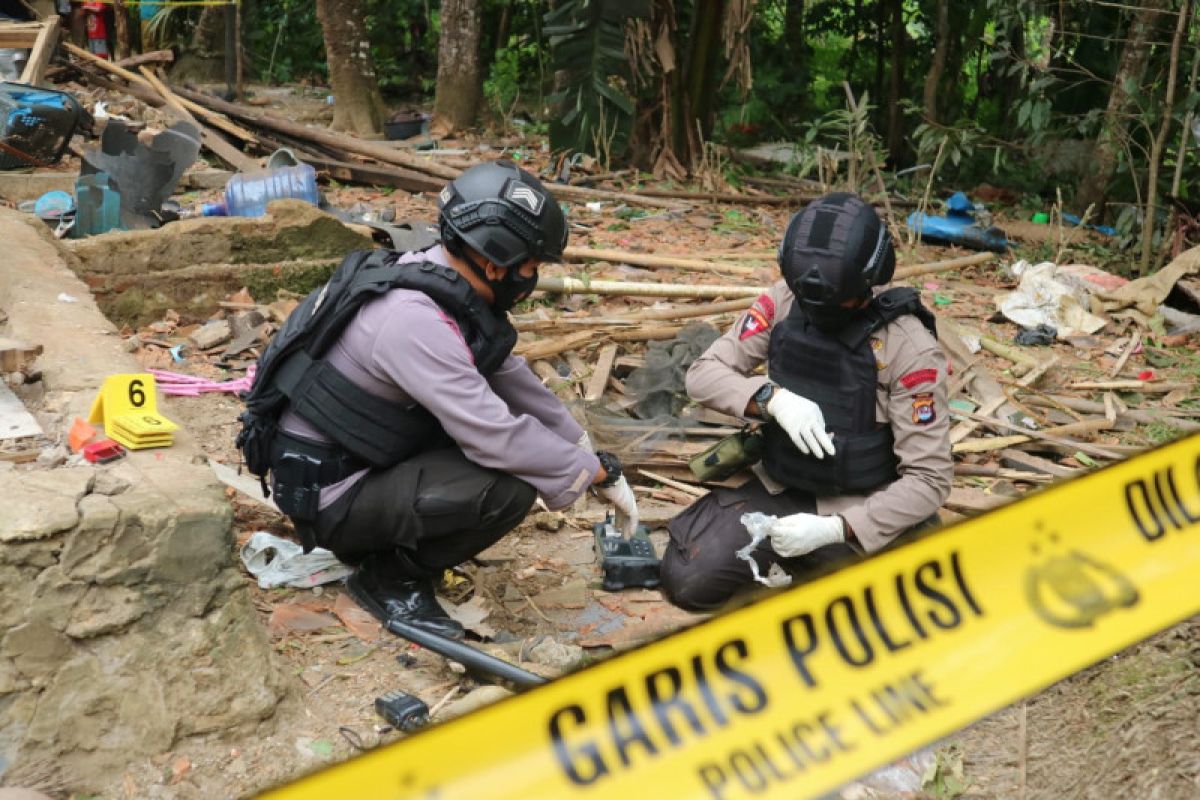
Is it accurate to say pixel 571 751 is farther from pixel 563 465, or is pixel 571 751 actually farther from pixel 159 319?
pixel 159 319

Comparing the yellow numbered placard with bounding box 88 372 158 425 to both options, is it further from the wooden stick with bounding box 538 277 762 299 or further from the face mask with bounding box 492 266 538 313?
the wooden stick with bounding box 538 277 762 299

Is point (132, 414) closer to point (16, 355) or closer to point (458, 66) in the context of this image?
point (16, 355)

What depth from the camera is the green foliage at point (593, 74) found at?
11.3 metres

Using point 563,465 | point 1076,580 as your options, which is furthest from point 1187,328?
point 1076,580

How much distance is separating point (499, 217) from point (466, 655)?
4.38 ft

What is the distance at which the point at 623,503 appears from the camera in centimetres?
422

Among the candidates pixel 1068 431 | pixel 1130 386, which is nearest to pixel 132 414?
pixel 1068 431

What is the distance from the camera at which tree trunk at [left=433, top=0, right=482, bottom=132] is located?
13805 mm

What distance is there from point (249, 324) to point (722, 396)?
3302mm

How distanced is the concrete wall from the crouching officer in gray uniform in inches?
19.2

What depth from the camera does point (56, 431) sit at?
3760 millimetres

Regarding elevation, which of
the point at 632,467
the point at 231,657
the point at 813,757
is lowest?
the point at 632,467

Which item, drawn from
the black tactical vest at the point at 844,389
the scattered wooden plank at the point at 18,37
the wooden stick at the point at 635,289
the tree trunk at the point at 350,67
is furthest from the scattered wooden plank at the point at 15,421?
the scattered wooden plank at the point at 18,37

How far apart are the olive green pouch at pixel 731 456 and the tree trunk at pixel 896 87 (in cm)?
956
